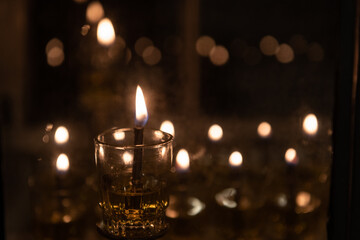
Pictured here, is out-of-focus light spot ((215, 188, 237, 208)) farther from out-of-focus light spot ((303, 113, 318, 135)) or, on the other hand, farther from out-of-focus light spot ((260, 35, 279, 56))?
out-of-focus light spot ((260, 35, 279, 56))

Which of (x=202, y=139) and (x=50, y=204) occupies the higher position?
(x=202, y=139)

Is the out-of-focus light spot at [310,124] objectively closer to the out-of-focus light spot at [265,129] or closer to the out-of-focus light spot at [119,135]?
Result: the out-of-focus light spot at [265,129]

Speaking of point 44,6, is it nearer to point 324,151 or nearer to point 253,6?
point 253,6

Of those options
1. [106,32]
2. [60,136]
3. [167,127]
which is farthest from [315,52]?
[60,136]

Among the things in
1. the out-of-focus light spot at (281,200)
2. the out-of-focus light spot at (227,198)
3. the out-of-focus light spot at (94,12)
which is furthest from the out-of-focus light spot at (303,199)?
the out-of-focus light spot at (94,12)

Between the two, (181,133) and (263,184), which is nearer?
(263,184)

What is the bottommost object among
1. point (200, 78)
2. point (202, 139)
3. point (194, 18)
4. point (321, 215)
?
point (321, 215)

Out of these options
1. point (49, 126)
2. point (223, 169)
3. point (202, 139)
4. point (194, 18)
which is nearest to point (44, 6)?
point (194, 18)
